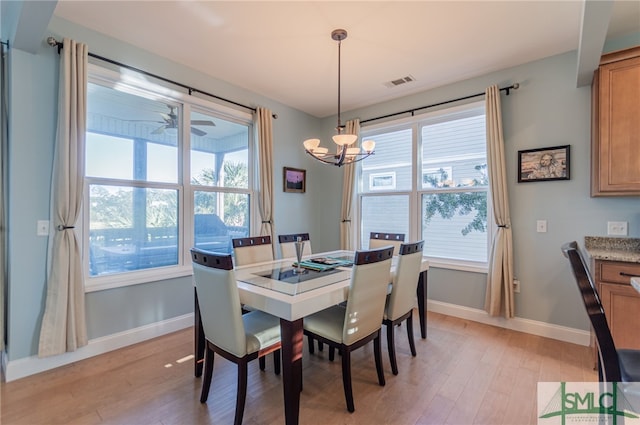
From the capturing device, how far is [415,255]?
2352 millimetres

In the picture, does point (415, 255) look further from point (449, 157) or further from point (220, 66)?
point (220, 66)

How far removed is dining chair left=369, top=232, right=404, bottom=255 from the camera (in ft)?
10.9

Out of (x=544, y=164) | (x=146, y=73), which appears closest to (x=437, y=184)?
(x=544, y=164)

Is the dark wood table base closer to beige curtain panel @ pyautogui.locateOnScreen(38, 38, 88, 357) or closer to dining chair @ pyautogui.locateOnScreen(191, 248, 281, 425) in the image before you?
dining chair @ pyautogui.locateOnScreen(191, 248, 281, 425)

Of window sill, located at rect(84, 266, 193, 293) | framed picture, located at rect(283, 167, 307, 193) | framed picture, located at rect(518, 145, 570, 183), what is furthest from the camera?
framed picture, located at rect(283, 167, 307, 193)

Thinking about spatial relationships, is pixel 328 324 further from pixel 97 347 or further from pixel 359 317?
pixel 97 347

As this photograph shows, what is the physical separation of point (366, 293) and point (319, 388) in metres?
0.80

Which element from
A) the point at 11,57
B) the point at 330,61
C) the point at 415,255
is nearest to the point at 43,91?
the point at 11,57

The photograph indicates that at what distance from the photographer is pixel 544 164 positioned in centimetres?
296

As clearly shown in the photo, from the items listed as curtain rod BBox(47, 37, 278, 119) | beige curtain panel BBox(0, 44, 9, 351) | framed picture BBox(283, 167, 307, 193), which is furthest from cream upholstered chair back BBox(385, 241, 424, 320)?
beige curtain panel BBox(0, 44, 9, 351)

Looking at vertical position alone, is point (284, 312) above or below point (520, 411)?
above

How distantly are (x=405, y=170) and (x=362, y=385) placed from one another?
2714 mm

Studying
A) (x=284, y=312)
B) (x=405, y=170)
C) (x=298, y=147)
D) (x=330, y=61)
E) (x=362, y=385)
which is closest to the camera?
(x=284, y=312)

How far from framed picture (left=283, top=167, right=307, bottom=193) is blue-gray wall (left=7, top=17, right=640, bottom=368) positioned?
1061 millimetres
